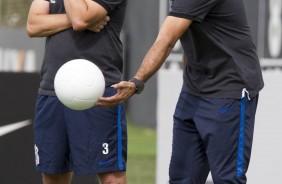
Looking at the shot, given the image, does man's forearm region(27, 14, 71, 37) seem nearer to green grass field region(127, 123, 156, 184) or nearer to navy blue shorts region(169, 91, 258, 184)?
navy blue shorts region(169, 91, 258, 184)

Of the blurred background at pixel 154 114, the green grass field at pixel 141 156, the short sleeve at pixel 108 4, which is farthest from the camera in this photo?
the green grass field at pixel 141 156

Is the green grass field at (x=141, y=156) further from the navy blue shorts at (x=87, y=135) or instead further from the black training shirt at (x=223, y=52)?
the black training shirt at (x=223, y=52)

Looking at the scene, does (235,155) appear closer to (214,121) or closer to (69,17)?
(214,121)

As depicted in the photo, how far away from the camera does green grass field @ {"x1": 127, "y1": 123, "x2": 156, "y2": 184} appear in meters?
10.2

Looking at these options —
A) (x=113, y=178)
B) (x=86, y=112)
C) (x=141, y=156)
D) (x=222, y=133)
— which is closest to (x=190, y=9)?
(x=222, y=133)

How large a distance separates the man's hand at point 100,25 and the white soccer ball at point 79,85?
19.8 inches

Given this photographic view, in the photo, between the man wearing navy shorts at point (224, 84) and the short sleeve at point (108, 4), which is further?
the short sleeve at point (108, 4)

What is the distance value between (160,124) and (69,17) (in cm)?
216

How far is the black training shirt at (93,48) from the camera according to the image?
6195mm

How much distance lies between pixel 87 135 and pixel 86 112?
0.15m

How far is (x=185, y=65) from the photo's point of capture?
251 inches

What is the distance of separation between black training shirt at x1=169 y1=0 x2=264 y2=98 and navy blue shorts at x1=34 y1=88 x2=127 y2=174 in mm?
592

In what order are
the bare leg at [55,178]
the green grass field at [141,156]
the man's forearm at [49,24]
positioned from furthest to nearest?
1. the green grass field at [141,156]
2. the bare leg at [55,178]
3. the man's forearm at [49,24]

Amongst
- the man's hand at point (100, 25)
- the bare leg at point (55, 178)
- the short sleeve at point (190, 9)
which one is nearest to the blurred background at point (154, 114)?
the bare leg at point (55, 178)
